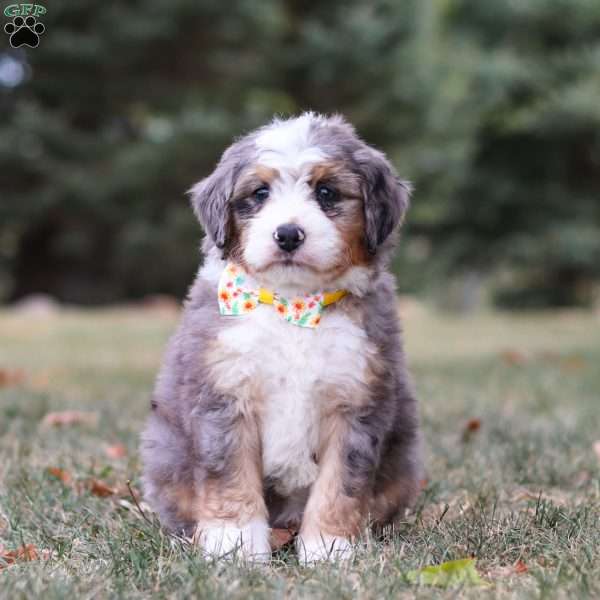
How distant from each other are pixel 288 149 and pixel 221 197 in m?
0.30

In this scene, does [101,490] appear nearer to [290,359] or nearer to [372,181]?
[290,359]

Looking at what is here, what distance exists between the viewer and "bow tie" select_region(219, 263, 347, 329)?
3047 mm

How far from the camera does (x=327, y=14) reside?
15.7m

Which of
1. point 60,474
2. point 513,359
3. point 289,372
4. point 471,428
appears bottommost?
point 513,359

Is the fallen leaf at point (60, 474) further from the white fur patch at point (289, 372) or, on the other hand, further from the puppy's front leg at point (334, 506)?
the puppy's front leg at point (334, 506)

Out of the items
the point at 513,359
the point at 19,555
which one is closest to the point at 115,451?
the point at 19,555

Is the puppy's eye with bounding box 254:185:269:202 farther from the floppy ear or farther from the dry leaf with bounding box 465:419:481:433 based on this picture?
the dry leaf with bounding box 465:419:481:433

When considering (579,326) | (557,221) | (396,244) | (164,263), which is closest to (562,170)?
(557,221)

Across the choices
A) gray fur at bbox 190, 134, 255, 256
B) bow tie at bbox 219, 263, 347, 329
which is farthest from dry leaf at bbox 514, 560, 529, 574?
gray fur at bbox 190, 134, 255, 256

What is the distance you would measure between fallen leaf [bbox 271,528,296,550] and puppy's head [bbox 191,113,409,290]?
0.88 meters

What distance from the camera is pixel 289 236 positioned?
9.57 ft

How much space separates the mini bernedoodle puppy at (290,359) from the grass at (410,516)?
0.57ft

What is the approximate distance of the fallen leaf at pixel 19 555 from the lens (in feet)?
9.50

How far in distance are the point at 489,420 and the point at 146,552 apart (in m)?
3.16
